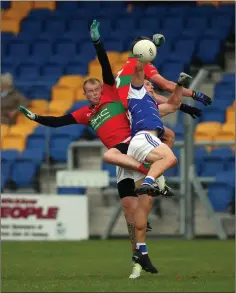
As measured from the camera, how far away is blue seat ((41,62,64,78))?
25703 millimetres

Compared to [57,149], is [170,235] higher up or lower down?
lower down

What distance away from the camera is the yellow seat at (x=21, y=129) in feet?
76.7

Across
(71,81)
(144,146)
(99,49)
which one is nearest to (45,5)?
(71,81)

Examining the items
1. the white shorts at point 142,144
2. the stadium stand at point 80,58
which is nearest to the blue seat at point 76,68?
the stadium stand at point 80,58

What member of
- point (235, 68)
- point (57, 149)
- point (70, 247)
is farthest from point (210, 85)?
point (70, 247)

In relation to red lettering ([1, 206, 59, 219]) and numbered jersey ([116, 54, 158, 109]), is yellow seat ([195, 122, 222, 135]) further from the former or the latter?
numbered jersey ([116, 54, 158, 109])

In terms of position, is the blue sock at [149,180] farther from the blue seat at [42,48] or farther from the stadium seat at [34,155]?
the blue seat at [42,48]

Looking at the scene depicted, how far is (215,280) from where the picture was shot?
468 inches

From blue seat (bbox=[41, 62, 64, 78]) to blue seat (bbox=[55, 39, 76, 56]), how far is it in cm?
59

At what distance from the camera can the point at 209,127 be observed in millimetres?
22188

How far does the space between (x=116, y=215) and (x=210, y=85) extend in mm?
4040

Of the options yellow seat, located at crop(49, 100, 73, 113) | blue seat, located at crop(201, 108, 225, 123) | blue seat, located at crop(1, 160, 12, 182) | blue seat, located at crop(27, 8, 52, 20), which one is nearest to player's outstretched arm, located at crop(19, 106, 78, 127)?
blue seat, located at crop(1, 160, 12, 182)

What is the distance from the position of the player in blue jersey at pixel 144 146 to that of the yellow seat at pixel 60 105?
10.9 meters

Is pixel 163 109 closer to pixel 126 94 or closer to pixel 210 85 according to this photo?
pixel 126 94
